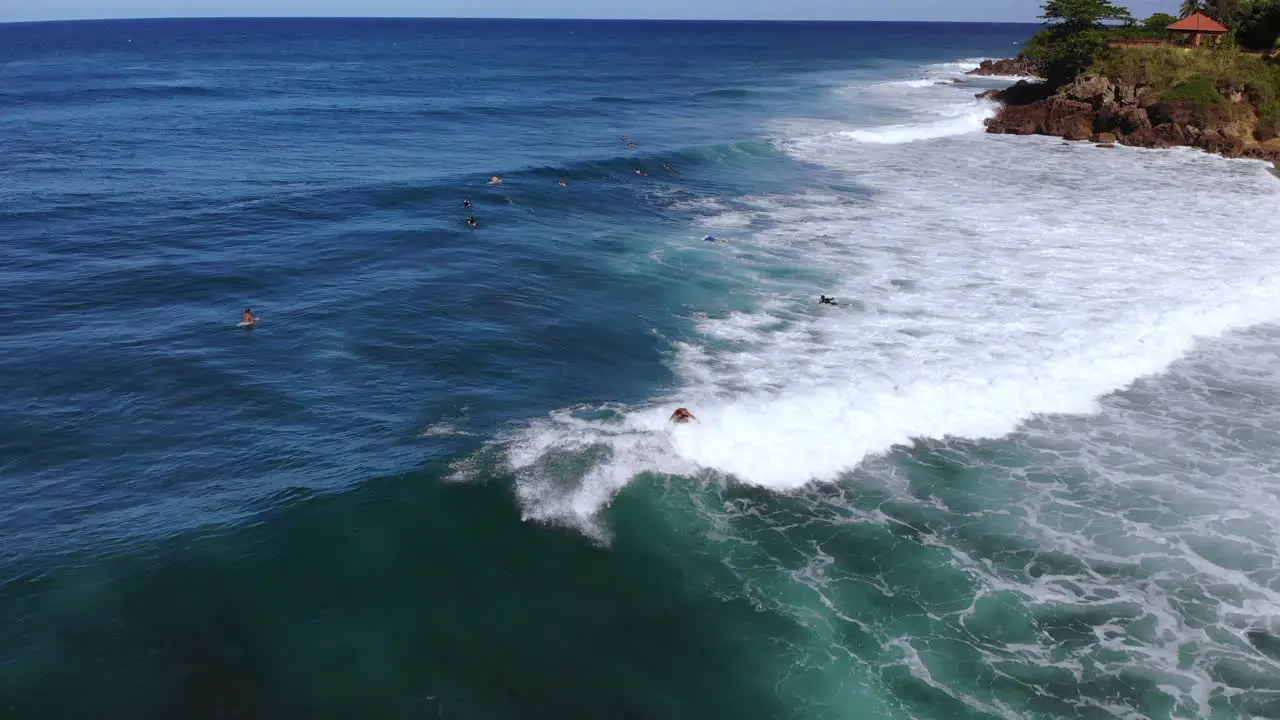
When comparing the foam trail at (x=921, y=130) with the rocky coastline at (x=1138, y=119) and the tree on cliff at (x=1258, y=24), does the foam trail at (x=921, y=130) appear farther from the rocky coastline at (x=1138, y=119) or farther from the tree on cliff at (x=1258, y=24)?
the tree on cliff at (x=1258, y=24)

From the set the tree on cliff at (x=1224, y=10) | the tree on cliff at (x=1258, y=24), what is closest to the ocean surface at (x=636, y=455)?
the tree on cliff at (x=1258, y=24)

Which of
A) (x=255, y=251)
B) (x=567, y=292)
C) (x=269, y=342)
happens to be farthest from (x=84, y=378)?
(x=567, y=292)

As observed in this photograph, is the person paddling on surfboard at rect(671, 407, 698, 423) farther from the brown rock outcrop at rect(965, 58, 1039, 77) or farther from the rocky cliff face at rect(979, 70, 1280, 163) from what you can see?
the brown rock outcrop at rect(965, 58, 1039, 77)

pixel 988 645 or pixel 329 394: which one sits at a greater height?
pixel 329 394

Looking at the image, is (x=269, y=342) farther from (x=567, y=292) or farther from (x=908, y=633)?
(x=908, y=633)

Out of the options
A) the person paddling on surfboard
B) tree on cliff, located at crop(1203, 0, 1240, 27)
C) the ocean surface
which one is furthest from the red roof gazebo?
the person paddling on surfboard

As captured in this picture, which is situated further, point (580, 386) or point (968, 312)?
point (968, 312)

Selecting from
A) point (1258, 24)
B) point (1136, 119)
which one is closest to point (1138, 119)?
point (1136, 119)

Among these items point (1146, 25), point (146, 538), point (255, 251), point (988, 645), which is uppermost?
point (1146, 25)
